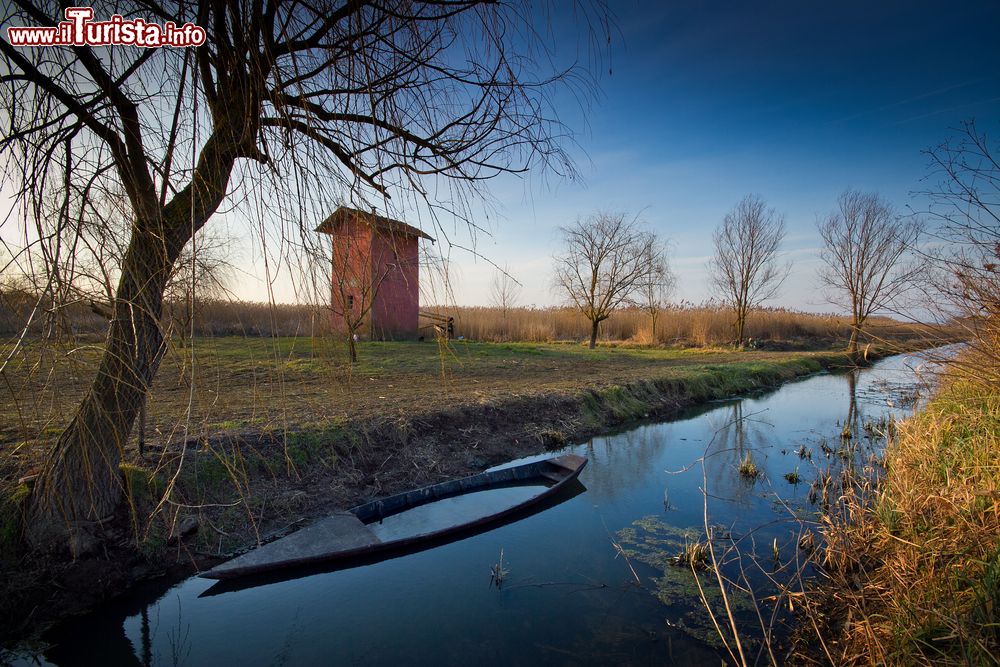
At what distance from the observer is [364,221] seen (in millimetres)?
2312

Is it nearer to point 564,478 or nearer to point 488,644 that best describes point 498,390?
point 564,478

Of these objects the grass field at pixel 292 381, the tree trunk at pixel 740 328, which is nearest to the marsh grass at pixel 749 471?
the grass field at pixel 292 381

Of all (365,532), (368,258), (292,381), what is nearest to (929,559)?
(368,258)

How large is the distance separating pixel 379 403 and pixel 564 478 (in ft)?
11.1

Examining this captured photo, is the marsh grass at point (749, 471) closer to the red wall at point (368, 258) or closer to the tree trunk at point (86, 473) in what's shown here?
the red wall at point (368, 258)

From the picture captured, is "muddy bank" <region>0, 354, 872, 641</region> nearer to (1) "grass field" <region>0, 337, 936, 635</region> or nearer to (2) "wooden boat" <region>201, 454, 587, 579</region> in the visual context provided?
(1) "grass field" <region>0, 337, 936, 635</region>

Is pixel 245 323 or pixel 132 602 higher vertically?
pixel 245 323

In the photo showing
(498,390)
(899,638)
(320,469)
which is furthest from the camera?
(498,390)

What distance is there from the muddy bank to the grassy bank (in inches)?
137

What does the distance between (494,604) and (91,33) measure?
14.8 feet

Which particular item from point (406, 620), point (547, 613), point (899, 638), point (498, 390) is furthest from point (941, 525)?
point (498, 390)

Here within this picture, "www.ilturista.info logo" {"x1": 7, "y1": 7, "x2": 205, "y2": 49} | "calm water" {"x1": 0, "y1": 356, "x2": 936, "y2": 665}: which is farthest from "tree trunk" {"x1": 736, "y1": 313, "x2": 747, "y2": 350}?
"www.ilturista.info logo" {"x1": 7, "y1": 7, "x2": 205, "y2": 49}

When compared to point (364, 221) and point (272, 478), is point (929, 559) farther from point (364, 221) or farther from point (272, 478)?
point (272, 478)

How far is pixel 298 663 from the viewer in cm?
359
